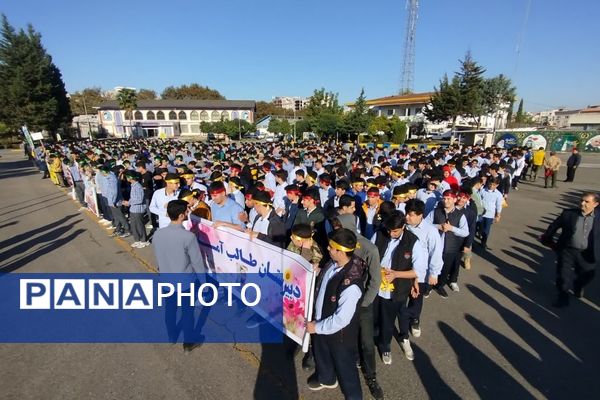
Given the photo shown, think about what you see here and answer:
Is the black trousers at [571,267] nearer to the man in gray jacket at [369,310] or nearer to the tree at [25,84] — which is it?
the man in gray jacket at [369,310]

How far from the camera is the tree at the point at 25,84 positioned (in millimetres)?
39438

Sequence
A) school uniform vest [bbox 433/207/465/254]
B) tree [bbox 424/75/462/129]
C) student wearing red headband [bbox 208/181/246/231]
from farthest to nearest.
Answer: tree [bbox 424/75/462/129] → school uniform vest [bbox 433/207/465/254] → student wearing red headband [bbox 208/181/246/231]

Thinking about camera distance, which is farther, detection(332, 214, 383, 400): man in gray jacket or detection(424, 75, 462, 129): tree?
detection(424, 75, 462, 129): tree

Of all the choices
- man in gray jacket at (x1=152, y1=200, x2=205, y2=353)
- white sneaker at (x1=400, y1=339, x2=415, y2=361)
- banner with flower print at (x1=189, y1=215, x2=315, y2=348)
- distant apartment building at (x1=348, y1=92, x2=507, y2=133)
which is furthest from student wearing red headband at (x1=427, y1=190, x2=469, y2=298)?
distant apartment building at (x1=348, y1=92, x2=507, y2=133)

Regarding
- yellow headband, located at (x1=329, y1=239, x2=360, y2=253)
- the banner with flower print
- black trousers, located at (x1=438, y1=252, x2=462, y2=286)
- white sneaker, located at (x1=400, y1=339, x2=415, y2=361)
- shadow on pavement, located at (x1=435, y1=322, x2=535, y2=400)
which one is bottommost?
shadow on pavement, located at (x1=435, y1=322, x2=535, y2=400)

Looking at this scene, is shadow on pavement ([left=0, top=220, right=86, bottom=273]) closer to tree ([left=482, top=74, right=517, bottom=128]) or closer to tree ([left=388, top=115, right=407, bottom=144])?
tree ([left=388, top=115, right=407, bottom=144])

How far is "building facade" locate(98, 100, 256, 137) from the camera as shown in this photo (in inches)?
2729

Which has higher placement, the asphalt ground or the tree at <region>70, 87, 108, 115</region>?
the tree at <region>70, 87, 108, 115</region>

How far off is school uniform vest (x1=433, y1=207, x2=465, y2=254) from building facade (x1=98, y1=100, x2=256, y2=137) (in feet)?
227

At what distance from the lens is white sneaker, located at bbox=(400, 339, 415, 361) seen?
151 inches

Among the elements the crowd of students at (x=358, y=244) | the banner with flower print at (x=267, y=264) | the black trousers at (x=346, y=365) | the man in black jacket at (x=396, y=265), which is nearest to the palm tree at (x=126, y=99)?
→ the crowd of students at (x=358, y=244)

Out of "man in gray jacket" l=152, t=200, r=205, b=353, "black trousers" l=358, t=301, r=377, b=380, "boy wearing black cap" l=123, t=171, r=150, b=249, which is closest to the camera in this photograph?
"black trousers" l=358, t=301, r=377, b=380

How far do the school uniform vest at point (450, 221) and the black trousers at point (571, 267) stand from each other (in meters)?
1.59

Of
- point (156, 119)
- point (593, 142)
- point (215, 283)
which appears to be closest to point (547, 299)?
point (215, 283)
